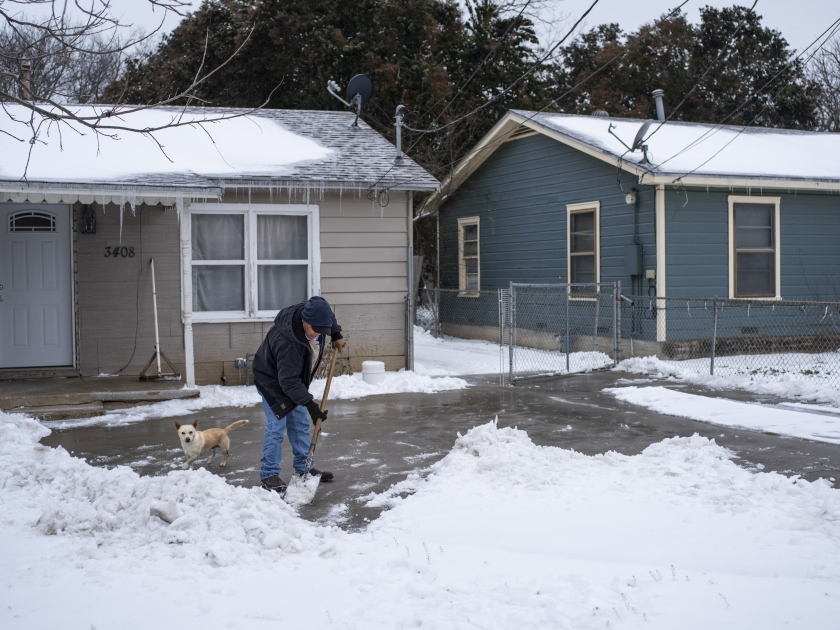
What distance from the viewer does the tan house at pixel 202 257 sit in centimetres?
1191

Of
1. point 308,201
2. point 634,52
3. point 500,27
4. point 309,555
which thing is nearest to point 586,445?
point 309,555

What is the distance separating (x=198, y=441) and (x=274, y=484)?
1.10 meters

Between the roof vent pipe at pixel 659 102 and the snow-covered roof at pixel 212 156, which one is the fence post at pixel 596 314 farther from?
the snow-covered roof at pixel 212 156

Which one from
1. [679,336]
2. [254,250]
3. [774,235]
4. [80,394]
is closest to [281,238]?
[254,250]

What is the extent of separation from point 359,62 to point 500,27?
15.9 feet

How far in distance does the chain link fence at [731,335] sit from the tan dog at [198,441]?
27.8 ft

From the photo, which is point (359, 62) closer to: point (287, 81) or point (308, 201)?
point (287, 81)

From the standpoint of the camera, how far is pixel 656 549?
506 centimetres

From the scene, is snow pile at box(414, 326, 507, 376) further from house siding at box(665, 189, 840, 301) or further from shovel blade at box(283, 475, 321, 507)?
shovel blade at box(283, 475, 321, 507)

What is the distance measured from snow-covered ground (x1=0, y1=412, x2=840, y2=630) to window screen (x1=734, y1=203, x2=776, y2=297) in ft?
31.3


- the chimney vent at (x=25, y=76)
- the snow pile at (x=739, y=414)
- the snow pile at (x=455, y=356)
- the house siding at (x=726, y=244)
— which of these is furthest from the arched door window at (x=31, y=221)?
the house siding at (x=726, y=244)

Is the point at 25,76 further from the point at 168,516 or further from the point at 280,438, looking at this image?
the point at 168,516

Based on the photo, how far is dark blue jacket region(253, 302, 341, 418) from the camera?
6.27 meters

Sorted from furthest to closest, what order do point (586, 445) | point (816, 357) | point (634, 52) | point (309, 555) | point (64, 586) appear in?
point (634, 52) < point (816, 357) < point (586, 445) < point (309, 555) < point (64, 586)
